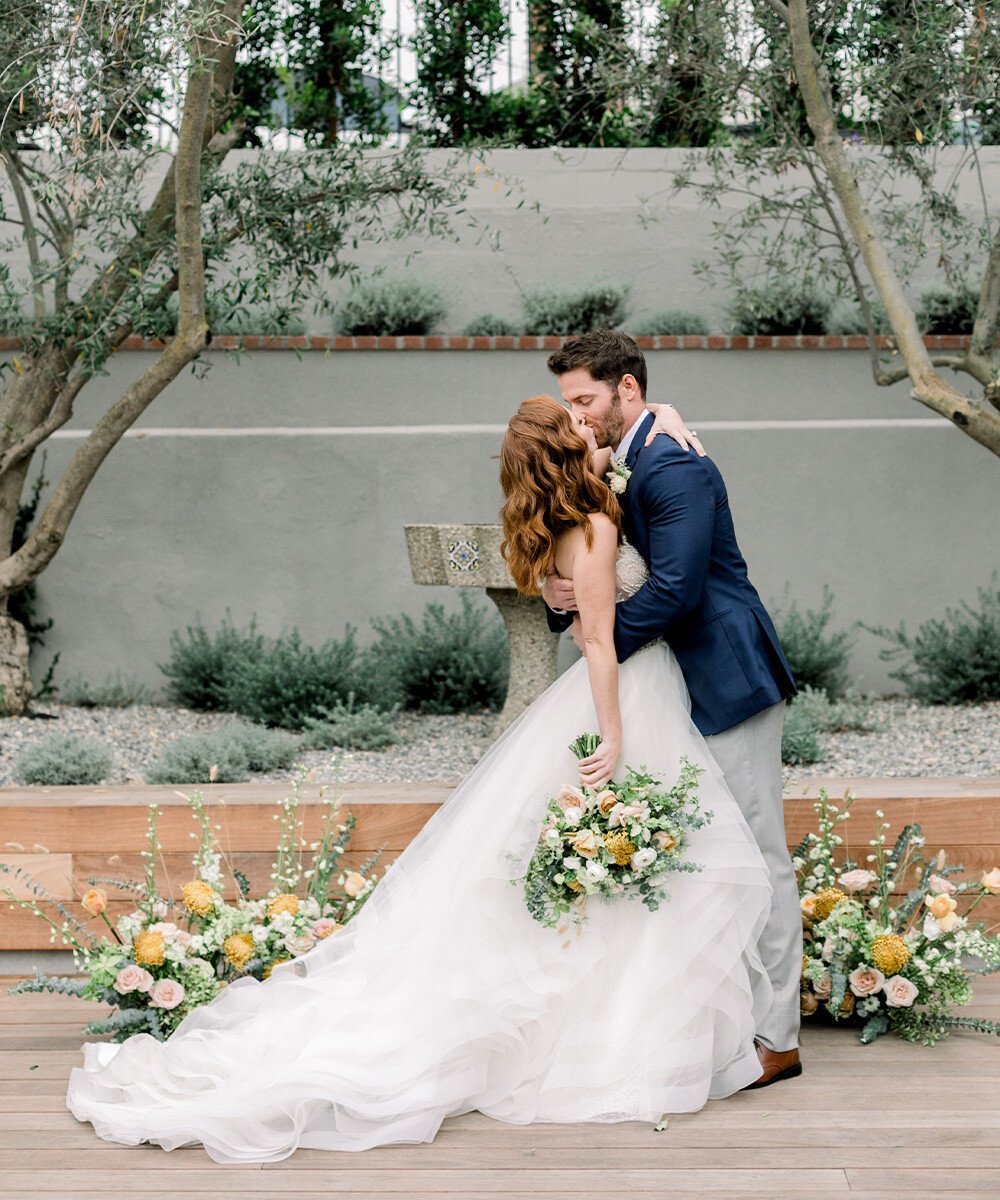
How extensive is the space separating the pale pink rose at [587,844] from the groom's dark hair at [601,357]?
41.6 inches

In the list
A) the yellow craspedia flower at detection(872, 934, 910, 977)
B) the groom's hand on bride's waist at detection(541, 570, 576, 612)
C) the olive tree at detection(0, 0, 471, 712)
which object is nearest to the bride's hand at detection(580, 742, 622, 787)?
the groom's hand on bride's waist at detection(541, 570, 576, 612)

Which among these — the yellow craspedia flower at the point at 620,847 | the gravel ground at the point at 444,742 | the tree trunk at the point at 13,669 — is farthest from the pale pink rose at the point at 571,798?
the tree trunk at the point at 13,669

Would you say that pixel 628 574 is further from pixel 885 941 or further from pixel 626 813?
pixel 885 941

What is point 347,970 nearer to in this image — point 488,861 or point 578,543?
point 488,861

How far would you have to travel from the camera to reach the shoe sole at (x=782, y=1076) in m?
3.02

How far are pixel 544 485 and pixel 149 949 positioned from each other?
151 centimetres

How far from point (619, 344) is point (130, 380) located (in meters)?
4.95

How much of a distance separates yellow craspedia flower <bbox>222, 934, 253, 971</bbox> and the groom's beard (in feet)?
5.11

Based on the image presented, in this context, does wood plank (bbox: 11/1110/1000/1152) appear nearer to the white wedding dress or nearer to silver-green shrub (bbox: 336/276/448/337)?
the white wedding dress

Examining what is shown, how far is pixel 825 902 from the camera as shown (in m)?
3.49

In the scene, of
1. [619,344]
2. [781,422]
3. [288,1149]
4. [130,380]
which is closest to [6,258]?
[130,380]

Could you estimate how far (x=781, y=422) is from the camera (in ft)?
24.5

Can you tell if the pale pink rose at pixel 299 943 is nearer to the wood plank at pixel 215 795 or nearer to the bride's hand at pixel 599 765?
the wood plank at pixel 215 795

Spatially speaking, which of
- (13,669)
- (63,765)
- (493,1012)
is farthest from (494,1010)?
(13,669)
